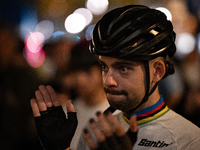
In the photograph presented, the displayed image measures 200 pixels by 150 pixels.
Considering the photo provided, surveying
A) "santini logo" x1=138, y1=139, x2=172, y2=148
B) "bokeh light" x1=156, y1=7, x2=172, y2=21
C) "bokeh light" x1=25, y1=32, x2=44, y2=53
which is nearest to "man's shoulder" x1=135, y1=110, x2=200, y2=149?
"santini logo" x1=138, y1=139, x2=172, y2=148

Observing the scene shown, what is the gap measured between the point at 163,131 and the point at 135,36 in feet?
1.22

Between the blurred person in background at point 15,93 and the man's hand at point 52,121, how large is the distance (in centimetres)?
14

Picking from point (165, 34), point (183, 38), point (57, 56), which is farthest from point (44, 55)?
point (183, 38)

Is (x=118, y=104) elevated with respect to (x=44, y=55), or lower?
lower

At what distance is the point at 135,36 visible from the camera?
0.81 metres

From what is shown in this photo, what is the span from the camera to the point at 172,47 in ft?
2.98

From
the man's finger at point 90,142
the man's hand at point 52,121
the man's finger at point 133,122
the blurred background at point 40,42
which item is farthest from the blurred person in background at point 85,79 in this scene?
the man's finger at point 133,122

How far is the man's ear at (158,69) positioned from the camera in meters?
0.88

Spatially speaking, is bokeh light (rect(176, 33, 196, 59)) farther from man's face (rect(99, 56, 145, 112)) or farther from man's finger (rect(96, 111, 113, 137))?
man's finger (rect(96, 111, 113, 137))

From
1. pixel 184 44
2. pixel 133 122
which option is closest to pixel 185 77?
pixel 184 44

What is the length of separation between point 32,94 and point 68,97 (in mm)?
168

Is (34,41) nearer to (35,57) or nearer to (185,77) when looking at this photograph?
(35,57)

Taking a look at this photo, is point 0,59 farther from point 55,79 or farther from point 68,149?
point 68,149

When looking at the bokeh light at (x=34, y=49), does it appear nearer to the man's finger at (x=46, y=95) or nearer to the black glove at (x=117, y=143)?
the man's finger at (x=46, y=95)
